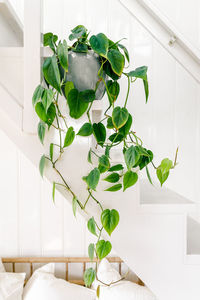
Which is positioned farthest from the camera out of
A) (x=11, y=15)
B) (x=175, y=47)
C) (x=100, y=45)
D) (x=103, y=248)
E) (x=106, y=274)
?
(x=106, y=274)

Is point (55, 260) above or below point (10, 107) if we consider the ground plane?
below

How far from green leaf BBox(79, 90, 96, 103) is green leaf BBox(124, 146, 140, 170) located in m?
0.18

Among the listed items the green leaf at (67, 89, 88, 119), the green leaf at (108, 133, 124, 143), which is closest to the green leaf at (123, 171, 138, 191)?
the green leaf at (108, 133, 124, 143)

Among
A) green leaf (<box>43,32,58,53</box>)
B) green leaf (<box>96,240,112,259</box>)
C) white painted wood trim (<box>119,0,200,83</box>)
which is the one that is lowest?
green leaf (<box>96,240,112,259</box>)

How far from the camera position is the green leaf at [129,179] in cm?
82

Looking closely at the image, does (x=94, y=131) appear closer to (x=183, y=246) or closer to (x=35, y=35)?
(x=35, y=35)

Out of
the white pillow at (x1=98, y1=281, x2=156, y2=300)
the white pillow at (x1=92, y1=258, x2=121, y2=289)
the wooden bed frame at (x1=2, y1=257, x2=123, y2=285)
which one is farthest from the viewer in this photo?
the wooden bed frame at (x1=2, y1=257, x2=123, y2=285)

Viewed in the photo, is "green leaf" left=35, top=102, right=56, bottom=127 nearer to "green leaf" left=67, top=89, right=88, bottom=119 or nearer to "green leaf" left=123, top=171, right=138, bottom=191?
"green leaf" left=67, top=89, right=88, bottom=119

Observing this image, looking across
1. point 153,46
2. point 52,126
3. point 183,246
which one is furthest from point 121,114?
point 153,46

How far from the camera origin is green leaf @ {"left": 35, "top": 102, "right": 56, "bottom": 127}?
31.4 inches

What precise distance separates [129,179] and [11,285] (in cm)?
119

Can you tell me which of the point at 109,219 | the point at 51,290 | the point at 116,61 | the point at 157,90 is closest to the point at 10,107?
the point at 116,61

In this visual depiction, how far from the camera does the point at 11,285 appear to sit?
161 cm

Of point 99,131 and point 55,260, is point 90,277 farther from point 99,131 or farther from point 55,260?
point 55,260
